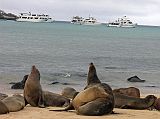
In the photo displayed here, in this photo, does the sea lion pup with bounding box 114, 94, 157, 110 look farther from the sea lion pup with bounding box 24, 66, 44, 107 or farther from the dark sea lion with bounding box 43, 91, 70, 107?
the sea lion pup with bounding box 24, 66, 44, 107

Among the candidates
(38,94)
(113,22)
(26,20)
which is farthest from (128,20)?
(38,94)

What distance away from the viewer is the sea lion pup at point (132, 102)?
1298cm

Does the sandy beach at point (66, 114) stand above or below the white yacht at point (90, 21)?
above

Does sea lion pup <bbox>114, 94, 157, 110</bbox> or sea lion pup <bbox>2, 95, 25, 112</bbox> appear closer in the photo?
sea lion pup <bbox>2, 95, 25, 112</bbox>

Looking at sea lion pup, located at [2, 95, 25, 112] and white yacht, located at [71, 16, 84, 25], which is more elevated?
sea lion pup, located at [2, 95, 25, 112]

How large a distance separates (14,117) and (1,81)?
12993mm

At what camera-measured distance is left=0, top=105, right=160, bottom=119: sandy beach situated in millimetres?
11078

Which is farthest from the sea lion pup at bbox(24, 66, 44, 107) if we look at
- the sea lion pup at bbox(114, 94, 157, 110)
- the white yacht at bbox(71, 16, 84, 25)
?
the white yacht at bbox(71, 16, 84, 25)

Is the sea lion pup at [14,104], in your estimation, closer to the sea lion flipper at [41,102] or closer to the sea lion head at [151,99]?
the sea lion flipper at [41,102]

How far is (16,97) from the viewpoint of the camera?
13.2 meters

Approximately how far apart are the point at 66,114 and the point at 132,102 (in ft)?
7.62

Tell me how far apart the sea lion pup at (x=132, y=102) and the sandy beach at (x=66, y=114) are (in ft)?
1.37

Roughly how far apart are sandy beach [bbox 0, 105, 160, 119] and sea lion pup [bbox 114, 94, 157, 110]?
42cm

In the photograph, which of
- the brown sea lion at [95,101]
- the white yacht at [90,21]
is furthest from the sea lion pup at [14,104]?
the white yacht at [90,21]
